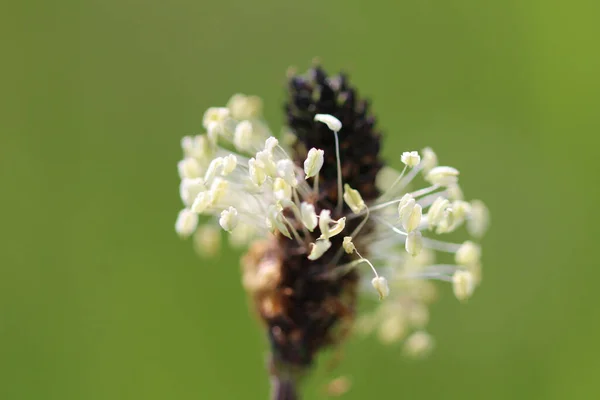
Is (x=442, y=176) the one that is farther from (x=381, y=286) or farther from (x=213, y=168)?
Result: (x=213, y=168)

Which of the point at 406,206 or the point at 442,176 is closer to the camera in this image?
the point at 406,206

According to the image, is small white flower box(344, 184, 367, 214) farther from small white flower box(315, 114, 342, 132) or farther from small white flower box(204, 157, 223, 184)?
small white flower box(204, 157, 223, 184)

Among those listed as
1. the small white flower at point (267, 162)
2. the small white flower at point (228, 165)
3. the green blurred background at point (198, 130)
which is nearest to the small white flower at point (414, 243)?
the small white flower at point (267, 162)

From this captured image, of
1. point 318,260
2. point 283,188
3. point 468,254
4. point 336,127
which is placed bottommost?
point 468,254

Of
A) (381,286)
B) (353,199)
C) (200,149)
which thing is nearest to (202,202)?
(200,149)

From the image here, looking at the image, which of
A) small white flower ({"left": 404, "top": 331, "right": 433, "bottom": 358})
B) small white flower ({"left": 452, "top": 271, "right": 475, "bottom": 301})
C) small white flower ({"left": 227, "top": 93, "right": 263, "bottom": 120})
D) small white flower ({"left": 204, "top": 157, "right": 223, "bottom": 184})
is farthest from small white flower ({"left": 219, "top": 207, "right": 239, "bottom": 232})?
small white flower ({"left": 404, "top": 331, "right": 433, "bottom": 358})

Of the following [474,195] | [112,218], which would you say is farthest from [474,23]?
[112,218]

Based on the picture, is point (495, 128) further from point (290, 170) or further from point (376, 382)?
point (290, 170)

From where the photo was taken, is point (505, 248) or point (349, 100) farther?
point (505, 248)
